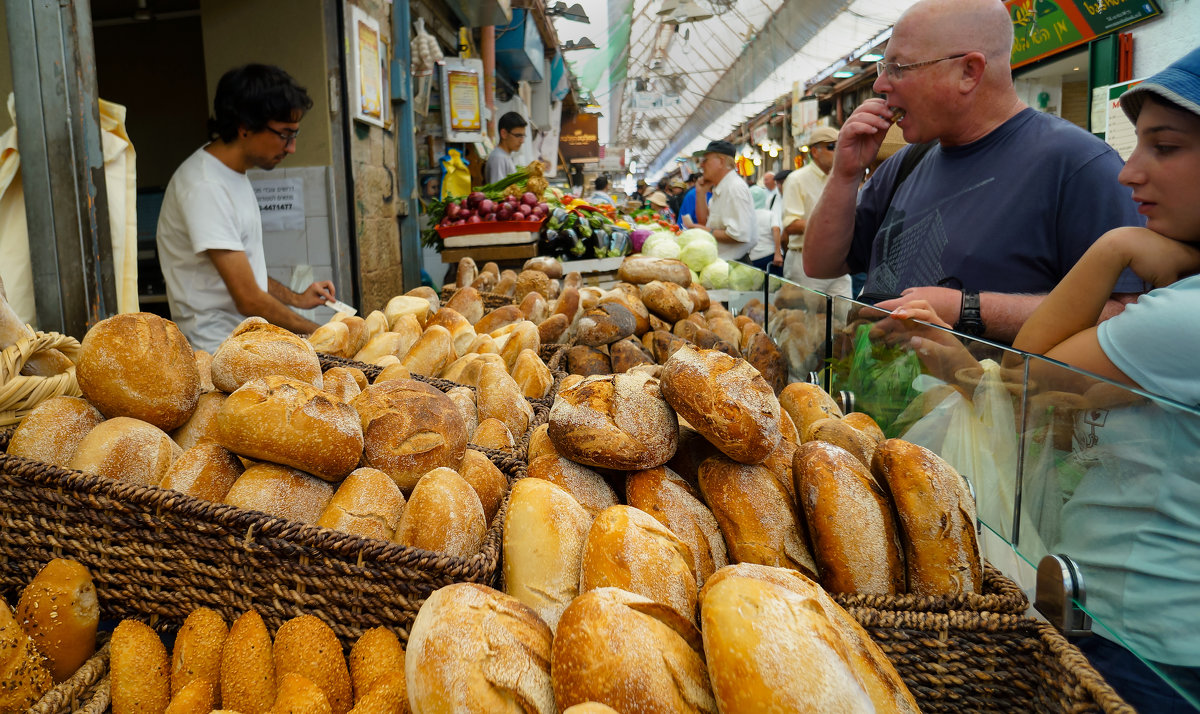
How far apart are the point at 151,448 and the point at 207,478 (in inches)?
6.1

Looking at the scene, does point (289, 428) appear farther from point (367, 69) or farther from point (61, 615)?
point (367, 69)

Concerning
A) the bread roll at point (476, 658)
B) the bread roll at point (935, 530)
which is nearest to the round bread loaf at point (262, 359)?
the bread roll at point (476, 658)

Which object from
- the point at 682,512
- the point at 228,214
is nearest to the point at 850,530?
the point at 682,512

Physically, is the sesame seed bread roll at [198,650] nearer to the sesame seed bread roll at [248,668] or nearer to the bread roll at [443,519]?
the sesame seed bread roll at [248,668]

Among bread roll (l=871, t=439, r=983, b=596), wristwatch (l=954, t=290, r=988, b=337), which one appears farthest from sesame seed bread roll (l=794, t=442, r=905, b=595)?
wristwatch (l=954, t=290, r=988, b=337)

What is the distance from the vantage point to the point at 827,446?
1.19m

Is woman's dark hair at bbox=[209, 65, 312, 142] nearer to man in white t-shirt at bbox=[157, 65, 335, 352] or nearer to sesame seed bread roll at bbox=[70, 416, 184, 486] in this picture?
man in white t-shirt at bbox=[157, 65, 335, 352]

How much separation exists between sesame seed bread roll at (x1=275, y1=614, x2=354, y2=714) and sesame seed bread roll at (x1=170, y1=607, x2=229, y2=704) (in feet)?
0.32

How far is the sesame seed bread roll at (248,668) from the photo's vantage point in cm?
93

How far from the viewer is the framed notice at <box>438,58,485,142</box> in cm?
673

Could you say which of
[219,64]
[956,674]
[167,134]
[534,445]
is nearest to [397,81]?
[219,64]

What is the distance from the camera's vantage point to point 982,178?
2170mm

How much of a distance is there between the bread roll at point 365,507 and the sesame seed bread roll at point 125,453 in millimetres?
Answer: 335

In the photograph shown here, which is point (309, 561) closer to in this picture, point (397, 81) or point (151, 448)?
point (151, 448)
